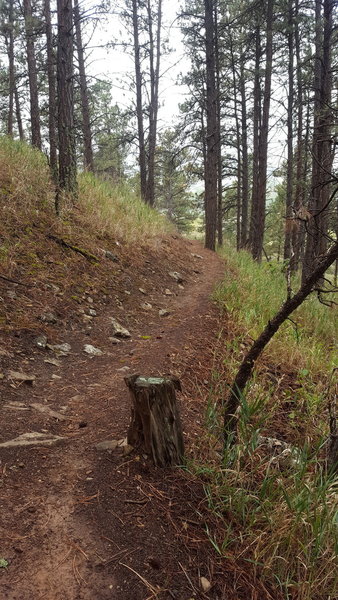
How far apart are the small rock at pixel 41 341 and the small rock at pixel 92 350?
0.44 meters

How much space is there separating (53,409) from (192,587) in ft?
5.47

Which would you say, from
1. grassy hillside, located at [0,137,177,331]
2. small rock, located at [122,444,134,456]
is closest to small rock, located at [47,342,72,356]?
grassy hillside, located at [0,137,177,331]

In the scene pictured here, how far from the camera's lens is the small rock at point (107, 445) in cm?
227

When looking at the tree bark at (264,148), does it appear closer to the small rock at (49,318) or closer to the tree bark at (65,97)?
the tree bark at (65,97)

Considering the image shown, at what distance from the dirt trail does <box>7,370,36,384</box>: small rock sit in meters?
0.11

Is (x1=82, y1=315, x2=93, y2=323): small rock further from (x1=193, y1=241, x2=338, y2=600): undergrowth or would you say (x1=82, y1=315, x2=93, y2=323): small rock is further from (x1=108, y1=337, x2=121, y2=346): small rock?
(x1=193, y1=241, x2=338, y2=600): undergrowth

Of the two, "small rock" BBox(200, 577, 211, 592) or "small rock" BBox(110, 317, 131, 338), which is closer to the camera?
"small rock" BBox(200, 577, 211, 592)

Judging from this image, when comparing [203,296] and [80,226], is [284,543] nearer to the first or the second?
[203,296]

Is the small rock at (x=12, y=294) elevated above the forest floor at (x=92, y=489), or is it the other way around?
the small rock at (x=12, y=294)

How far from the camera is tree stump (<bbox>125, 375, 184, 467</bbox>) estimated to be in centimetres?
211

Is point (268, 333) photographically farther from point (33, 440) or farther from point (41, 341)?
point (41, 341)

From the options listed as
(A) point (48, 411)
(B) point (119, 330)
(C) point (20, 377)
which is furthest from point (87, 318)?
(A) point (48, 411)

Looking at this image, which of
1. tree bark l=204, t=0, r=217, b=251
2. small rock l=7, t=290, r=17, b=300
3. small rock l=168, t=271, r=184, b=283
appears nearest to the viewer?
small rock l=7, t=290, r=17, b=300

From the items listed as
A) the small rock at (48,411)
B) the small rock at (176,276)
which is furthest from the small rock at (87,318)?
the small rock at (176,276)
